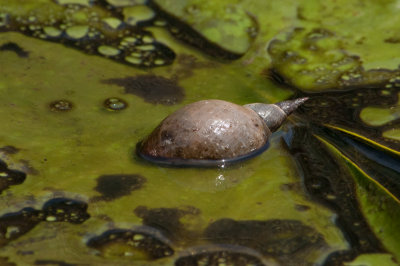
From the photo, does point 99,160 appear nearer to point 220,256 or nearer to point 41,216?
point 41,216

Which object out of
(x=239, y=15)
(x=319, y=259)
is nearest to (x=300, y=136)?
(x=319, y=259)

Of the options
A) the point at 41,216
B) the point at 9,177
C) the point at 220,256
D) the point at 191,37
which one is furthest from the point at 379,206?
the point at 191,37

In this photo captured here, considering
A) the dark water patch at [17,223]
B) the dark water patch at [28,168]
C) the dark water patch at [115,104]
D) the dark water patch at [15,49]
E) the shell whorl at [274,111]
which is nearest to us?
the dark water patch at [17,223]

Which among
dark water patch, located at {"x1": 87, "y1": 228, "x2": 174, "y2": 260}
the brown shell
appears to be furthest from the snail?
dark water patch, located at {"x1": 87, "y1": 228, "x2": 174, "y2": 260}

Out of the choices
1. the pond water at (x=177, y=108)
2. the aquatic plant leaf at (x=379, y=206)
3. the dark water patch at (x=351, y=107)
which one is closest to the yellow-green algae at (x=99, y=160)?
the pond water at (x=177, y=108)

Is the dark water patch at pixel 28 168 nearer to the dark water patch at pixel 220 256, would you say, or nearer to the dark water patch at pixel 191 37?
the dark water patch at pixel 220 256

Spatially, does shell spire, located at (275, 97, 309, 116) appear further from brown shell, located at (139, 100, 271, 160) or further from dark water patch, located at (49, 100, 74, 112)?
dark water patch, located at (49, 100, 74, 112)
